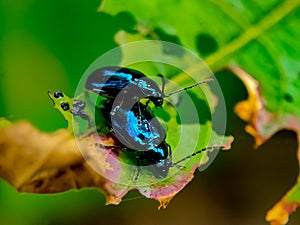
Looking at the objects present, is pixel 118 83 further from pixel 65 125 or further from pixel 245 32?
pixel 245 32

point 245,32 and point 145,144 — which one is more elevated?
point 245,32

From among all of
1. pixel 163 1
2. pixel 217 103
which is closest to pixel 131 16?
pixel 163 1

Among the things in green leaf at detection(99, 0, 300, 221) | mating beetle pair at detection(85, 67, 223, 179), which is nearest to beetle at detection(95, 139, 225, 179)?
mating beetle pair at detection(85, 67, 223, 179)

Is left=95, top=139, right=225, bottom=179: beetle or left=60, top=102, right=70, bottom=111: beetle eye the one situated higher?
left=60, top=102, right=70, bottom=111: beetle eye

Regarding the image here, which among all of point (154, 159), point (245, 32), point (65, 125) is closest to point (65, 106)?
point (65, 125)

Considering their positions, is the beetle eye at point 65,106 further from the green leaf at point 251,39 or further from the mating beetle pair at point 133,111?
the green leaf at point 251,39

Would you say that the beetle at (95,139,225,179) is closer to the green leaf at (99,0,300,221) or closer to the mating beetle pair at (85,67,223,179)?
the mating beetle pair at (85,67,223,179)

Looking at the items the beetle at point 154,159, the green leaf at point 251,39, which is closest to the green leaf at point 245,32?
the green leaf at point 251,39
